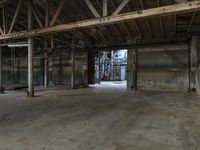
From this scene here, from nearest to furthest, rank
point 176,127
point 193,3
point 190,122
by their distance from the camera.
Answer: point 176,127
point 190,122
point 193,3

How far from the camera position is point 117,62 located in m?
21.7

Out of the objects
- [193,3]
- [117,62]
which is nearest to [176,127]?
[193,3]

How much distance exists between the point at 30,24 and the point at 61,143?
5.37 meters

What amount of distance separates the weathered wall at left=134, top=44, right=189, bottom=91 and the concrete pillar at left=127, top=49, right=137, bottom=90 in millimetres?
147

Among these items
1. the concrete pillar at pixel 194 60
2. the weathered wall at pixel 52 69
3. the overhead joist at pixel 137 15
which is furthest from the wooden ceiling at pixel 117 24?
the weathered wall at pixel 52 69

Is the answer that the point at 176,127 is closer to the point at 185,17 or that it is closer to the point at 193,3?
the point at 193,3

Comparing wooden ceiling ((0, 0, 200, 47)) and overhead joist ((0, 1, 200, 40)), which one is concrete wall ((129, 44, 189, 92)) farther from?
overhead joist ((0, 1, 200, 40))

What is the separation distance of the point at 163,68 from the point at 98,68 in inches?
380

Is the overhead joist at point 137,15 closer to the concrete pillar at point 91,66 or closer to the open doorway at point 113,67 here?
the concrete pillar at point 91,66

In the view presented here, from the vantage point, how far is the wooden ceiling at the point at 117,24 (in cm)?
687

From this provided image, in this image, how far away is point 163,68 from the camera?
32.1ft

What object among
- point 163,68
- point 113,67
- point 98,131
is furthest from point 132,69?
point 113,67

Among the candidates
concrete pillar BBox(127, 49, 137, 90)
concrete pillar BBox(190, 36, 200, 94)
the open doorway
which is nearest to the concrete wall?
concrete pillar BBox(127, 49, 137, 90)

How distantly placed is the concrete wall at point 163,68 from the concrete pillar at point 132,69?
15 centimetres
